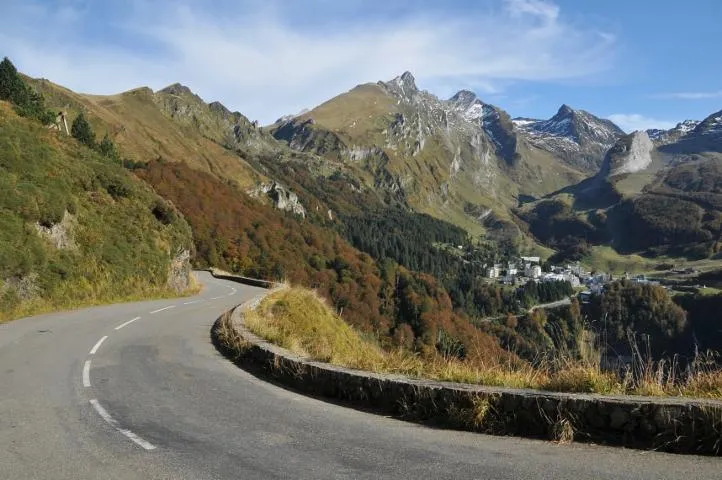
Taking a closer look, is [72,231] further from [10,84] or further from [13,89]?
[10,84]

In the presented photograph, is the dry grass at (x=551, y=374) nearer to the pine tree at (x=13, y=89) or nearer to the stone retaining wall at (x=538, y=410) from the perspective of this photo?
the stone retaining wall at (x=538, y=410)

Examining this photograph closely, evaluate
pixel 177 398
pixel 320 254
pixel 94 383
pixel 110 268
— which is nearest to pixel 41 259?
pixel 110 268

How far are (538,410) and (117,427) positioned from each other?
228 inches

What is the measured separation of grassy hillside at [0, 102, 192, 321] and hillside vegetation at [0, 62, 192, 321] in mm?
48

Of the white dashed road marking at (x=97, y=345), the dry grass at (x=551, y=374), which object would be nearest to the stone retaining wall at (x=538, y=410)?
the dry grass at (x=551, y=374)

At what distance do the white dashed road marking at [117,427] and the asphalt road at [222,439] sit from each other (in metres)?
0.02

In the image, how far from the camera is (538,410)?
674cm

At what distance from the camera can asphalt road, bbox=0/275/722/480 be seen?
5.65 m

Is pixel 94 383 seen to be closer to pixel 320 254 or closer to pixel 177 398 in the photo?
pixel 177 398

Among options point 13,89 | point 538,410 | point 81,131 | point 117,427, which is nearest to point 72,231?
point 117,427

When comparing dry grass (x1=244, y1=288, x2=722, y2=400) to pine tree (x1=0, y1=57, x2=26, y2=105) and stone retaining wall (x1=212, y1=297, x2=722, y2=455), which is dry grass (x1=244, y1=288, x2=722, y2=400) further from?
pine tree (x1=0, y1=57, x2=26, y2=105)

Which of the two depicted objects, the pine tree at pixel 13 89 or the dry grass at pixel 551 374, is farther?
the pine tree at pixel 13 89

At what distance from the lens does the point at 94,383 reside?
1009 cm

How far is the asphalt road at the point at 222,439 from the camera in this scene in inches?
→ 222
